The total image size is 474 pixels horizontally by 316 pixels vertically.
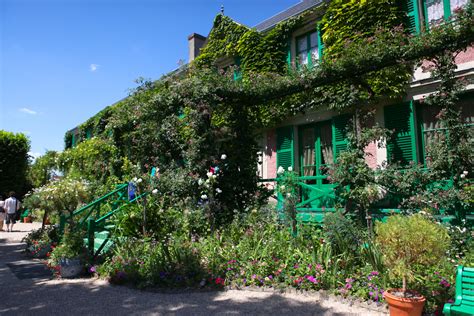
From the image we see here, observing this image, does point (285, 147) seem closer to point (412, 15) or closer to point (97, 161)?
point (412, 15)

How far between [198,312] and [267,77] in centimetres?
531

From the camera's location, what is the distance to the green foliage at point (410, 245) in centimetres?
322

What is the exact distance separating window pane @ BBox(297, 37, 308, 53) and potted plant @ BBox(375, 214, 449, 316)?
7.29 meters

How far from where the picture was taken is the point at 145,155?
8.09 m

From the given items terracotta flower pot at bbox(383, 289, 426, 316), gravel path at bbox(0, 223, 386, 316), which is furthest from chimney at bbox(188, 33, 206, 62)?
terracotta flower pot at bbox(383, 289, 426, 316)

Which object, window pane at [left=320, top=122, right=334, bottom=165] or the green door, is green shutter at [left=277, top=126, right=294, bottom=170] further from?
window pane at [left=320, top=122, right=334, bottom=165]

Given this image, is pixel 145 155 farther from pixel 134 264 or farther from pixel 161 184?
pixel 134 264

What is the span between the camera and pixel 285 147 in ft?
30.9

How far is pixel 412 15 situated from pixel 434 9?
0.45m

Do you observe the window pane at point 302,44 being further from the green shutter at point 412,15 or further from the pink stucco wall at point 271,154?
the green shutter at point 412,15

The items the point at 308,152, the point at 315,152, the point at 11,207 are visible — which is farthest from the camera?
the point at 11,207

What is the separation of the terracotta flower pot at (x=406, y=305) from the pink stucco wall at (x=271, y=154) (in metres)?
6.49

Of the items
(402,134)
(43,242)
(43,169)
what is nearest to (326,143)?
(402,134)

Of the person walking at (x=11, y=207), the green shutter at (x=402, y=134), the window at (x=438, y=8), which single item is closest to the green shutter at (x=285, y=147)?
the green shutter at (x=402, y=134)
